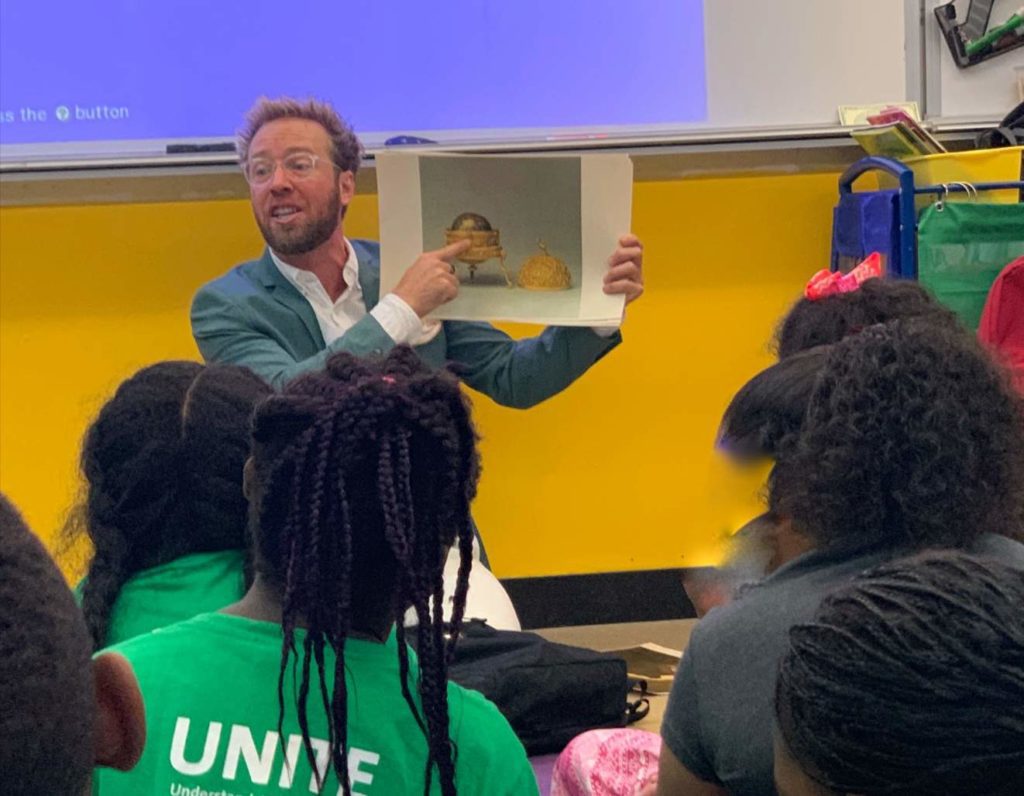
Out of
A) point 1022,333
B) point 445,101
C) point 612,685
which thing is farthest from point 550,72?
point 612,685

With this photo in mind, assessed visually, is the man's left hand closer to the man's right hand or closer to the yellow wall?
the man's right hand

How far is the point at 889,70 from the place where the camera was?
2.97 metres

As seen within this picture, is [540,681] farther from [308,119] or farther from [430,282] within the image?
[308,119]

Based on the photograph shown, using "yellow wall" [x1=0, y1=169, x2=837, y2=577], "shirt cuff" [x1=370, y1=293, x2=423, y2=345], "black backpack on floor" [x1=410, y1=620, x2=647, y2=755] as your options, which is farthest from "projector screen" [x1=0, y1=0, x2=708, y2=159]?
"black backpack on floor" [x1=410, y1=620, x2=647, y2=755]

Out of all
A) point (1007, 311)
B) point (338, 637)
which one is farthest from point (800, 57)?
point (338, 637)

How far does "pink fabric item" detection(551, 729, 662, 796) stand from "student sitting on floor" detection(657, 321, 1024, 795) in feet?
1.42

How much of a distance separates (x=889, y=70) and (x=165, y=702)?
2497 millimetres

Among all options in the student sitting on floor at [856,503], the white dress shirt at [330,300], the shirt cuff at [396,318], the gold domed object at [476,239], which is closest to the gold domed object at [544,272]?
the gold domed object at [476,239]

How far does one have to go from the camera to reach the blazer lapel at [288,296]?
237 cm

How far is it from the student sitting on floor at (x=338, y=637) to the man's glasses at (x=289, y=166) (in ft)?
4.48

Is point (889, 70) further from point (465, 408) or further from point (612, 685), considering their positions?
point (465, 408)

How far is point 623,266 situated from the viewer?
6.93 feet

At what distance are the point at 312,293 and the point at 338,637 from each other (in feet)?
4.80

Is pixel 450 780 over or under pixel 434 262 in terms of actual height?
under
